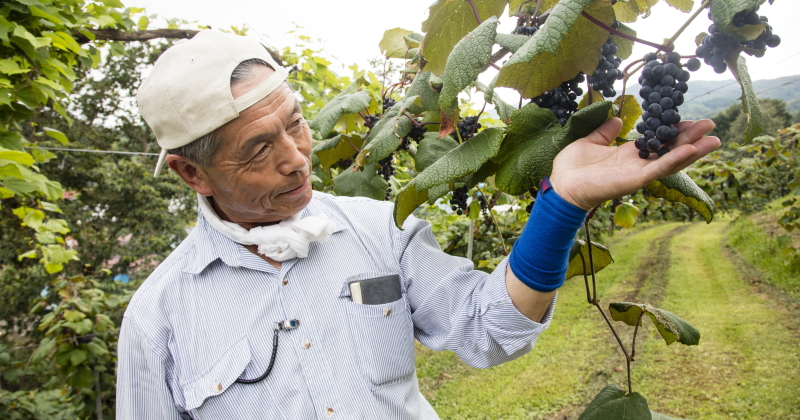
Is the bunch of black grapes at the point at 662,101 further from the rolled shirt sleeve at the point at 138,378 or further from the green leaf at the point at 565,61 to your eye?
the rolled shirt sleeve at the point at 138,378

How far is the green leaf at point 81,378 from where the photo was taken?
Result: 12.9 feet

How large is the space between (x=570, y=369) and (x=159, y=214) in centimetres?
1068

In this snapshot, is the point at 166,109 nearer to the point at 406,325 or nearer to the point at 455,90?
the point at 455,90

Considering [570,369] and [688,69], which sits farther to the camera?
[570,369]

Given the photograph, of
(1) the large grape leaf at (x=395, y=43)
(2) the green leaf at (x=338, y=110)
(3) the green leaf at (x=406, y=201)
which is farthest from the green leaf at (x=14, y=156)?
(3) the green leaf at (x=406, y=201)

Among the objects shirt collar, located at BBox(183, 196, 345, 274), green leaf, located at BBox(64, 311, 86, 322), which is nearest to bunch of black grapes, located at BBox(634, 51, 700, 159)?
shirt collar, located at BBox(183, 196, 345, 274)

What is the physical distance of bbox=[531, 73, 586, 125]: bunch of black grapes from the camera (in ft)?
3.06

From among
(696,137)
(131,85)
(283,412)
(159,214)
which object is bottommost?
(159,214)

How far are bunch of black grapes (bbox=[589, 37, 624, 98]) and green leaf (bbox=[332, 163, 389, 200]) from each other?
0.91 metres

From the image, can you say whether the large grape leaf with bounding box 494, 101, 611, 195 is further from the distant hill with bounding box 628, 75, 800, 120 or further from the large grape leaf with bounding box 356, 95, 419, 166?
the large grape leaf with bounding box 356, 95, 419, 166

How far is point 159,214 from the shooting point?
11.8m

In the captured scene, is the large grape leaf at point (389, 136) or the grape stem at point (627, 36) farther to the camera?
the large grape leaf at point (389, 136)

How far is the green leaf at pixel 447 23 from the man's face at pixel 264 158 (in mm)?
382

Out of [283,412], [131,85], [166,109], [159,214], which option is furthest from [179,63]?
[131,85]
